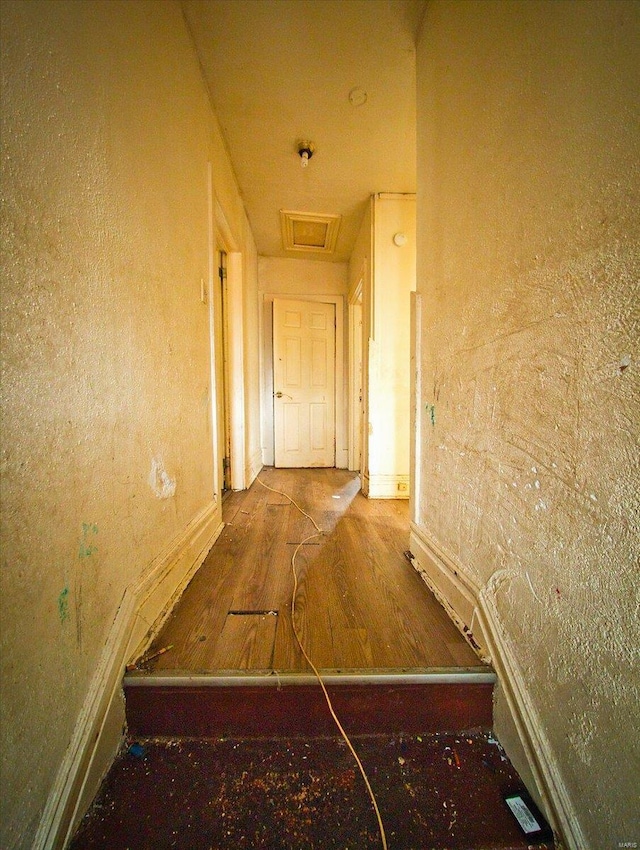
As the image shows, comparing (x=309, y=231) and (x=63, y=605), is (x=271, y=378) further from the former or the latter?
(x=63, y=605)

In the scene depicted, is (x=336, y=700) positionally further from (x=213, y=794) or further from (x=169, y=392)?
(x=169, y=392)

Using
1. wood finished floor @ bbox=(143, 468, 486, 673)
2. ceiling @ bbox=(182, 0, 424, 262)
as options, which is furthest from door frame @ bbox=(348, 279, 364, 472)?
wood finished floor @ bbox=(143, 468, 486, 673)

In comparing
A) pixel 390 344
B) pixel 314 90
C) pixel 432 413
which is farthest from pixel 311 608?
pixel 314 90

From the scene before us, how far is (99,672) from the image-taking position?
31.0 inches

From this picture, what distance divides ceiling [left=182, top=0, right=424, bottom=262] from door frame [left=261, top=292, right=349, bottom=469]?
1236 mm

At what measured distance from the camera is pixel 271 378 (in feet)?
12.9

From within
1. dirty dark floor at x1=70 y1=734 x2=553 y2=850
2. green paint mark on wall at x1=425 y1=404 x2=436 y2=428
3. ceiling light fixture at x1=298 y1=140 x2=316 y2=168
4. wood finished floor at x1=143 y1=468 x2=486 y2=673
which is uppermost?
ceiling light fixture at x1=298 y1=140 x2=316 y2=168

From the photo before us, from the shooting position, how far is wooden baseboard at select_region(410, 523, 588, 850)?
2.13ft

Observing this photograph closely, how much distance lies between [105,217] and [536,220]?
43.8 inches

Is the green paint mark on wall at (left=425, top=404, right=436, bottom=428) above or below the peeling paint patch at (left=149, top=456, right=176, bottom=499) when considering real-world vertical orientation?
above

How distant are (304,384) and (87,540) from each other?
3.29 metres

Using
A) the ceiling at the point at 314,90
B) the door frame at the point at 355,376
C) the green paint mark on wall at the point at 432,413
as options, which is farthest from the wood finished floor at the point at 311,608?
the ceiling at the point at 314,90

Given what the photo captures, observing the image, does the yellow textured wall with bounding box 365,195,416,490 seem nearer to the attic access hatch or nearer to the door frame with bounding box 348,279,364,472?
the attic access hatch

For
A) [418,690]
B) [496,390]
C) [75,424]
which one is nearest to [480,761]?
[418,690]
